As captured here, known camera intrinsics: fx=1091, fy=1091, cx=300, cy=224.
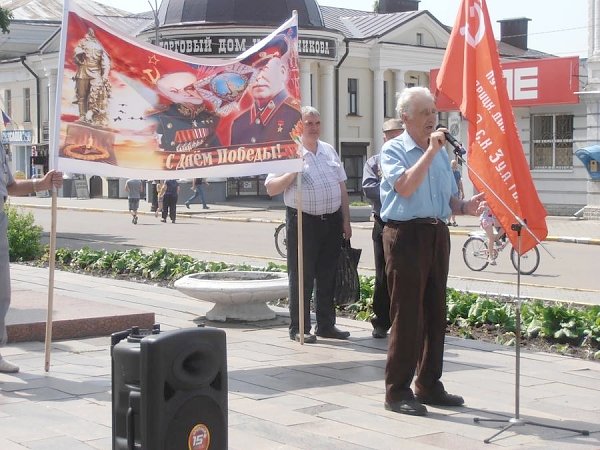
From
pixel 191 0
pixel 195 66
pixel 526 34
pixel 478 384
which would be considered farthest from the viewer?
pixel 526 34

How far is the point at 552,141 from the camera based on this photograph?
3262cm

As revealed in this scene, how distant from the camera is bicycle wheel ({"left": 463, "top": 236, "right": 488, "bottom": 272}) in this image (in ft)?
56.6

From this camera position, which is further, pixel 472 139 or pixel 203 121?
pixel 203 121

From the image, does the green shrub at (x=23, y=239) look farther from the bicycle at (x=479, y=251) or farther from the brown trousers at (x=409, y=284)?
the brown trousers at (x=409, y=284)

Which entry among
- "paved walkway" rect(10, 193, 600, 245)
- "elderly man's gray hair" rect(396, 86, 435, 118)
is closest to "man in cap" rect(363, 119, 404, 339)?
"elderly man's gray hair" rect(396, 86, 435, 118)

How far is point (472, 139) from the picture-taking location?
6359 millimetres

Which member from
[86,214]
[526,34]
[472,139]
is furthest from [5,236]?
[526,34]

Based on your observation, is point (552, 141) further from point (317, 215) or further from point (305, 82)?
point (317, 215)

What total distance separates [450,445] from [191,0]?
38735 mm

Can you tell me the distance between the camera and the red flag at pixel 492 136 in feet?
20.5

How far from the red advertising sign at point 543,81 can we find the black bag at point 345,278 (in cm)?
2155

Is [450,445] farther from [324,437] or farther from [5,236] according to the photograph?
[5,236]

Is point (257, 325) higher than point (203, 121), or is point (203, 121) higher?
point (203, 121)

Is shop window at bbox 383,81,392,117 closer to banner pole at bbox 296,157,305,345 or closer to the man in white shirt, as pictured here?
the man in white shirt
